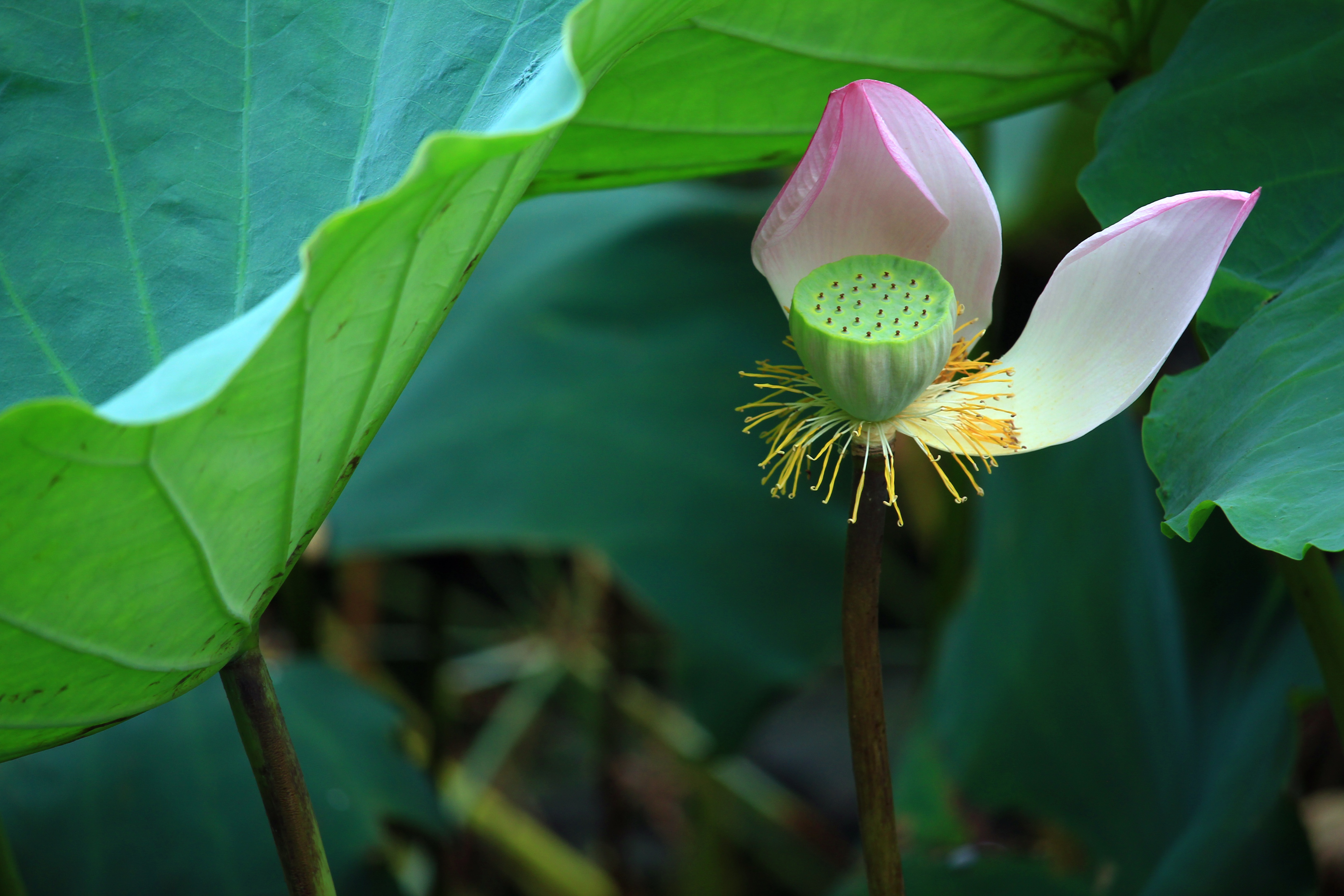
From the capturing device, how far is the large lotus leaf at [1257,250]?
Result: 0.40 metres

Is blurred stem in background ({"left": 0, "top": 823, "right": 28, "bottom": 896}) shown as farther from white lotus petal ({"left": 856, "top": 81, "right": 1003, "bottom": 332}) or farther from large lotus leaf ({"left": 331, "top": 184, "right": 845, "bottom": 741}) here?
white lotus petal ({"left": 856, "top": 81, "right": 1003, "bottom": 332})

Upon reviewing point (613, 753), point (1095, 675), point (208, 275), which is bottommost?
point (613, 753)

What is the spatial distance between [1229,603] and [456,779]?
1.04 meters

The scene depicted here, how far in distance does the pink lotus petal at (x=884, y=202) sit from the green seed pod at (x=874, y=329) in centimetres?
2

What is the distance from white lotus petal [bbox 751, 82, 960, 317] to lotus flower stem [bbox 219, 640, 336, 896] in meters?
0.28

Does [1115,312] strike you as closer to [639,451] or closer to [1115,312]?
[1115,312]

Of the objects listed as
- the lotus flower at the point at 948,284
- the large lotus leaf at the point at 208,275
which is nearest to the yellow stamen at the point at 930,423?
the lotus flower at the point at 948,284

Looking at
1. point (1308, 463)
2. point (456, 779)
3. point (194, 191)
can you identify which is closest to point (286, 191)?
point (194, 191)

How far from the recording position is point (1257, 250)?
50 cm

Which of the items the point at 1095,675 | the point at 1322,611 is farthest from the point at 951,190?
the point at 1095,675

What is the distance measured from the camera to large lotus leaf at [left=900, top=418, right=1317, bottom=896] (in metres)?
0.83

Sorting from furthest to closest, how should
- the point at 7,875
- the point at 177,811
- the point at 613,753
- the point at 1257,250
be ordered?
the point at 613,753 < the point at 177,811 < the point at 7,875 < the point at 1257,250

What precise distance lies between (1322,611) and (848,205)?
356 millimetres

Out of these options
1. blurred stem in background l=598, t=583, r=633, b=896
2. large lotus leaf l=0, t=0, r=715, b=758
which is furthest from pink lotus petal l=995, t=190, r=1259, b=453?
blurred stem in background l=598, t=583, r=633, b=896
